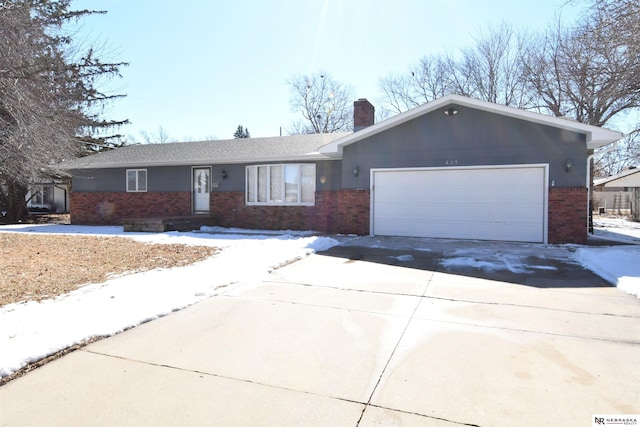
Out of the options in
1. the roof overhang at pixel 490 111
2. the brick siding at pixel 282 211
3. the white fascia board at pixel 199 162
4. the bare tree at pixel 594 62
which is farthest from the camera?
Answer: the white fascia board at pixel 199 162

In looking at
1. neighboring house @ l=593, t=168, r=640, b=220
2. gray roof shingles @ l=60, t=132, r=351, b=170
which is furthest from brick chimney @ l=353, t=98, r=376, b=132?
neighboring house @ l=593, t=168, r=640, b=220

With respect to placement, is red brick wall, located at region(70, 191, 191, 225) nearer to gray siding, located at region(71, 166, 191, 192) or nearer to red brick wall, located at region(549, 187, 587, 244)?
gray siding, located at region(71, 166, 191, 192)

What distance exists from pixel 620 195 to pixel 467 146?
2826 cm

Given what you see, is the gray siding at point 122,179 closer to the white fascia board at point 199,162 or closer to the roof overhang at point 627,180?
the white fascia board at point 199,162

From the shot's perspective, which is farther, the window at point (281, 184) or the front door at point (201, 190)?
the front door at point (201, 190)

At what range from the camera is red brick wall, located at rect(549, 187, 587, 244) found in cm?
973

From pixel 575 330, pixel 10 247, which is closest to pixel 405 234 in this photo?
pixel 575 330

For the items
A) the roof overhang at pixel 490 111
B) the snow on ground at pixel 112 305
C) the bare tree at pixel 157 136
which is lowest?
the snow on ground at pixel 112 305

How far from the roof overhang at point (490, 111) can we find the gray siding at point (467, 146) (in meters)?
0.17

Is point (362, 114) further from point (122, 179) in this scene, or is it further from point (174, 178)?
point (122, 179)

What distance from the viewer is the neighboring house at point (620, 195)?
22078 mm

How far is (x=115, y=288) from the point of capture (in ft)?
16.8

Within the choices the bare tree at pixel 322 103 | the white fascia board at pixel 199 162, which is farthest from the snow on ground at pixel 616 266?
→ the bare tree at pixel 322 103

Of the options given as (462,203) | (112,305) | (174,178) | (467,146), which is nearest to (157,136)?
(174,178)
